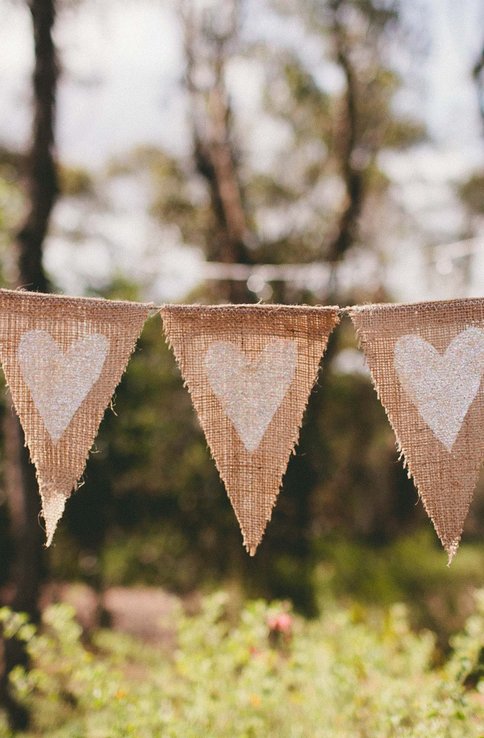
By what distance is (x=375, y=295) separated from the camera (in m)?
5.34

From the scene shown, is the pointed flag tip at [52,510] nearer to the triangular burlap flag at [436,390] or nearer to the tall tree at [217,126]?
the triangular burlap flag at [436,390]

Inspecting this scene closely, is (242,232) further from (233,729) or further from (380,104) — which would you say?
(233,729)

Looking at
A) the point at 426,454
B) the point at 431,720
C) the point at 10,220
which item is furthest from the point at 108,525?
the point at 426,454

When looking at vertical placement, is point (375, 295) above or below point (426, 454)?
below

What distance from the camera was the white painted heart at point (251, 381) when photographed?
5.93ft

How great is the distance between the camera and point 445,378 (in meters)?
1.78

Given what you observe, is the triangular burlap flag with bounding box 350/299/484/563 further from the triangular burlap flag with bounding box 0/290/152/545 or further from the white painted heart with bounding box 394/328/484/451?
the triangular burlap flag with bounding box 0/290/152/545

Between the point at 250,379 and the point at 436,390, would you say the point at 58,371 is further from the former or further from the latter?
the point at 436,390

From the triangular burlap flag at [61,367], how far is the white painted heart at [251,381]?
265 millimetres

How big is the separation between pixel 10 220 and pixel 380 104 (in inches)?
163

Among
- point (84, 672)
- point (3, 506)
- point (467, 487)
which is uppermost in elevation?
point (467, 487)

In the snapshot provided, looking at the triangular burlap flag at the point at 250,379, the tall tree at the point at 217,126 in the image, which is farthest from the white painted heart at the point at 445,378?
the tall tree at the point at 217,126

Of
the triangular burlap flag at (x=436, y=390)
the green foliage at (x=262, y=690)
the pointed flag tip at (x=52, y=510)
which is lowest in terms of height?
the green foliage at (x=262, y=690)

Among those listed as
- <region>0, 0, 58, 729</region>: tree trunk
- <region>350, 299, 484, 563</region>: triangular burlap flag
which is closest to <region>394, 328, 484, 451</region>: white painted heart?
<region>350, 299, 484, 563</region>: triangular burlap flag
